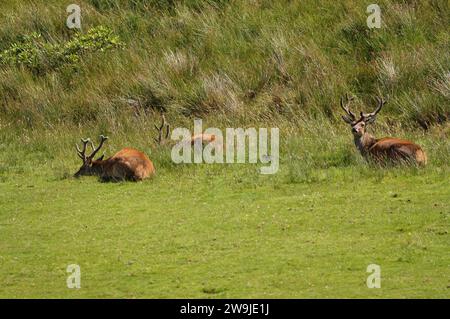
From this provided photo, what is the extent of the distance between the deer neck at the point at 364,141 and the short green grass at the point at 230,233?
0.59 m

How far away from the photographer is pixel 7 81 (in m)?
21.7

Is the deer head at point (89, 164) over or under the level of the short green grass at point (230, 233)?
over

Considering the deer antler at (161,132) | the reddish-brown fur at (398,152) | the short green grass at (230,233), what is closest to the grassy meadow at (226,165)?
the short green grass at (230,233)

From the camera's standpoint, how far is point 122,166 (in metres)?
14.9

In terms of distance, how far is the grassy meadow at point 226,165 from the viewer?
33.7 feet

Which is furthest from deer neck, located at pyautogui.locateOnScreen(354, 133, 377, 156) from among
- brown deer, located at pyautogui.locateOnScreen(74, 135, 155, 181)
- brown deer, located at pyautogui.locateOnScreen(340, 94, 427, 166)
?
brown deer, located at pyautogui.locateOnScreen(74, 135, 155, 181)

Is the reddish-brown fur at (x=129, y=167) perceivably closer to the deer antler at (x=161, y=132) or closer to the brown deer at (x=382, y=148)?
the deer antler at (x=161, y=132)

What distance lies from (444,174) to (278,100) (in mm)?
5601

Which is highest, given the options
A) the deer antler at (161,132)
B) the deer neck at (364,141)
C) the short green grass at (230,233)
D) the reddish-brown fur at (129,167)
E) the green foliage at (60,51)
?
the green foliage at (60,51)

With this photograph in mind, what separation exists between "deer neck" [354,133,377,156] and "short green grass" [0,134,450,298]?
1.94ft

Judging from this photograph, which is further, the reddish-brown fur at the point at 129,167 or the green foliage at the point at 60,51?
the green foliage at the point at 60,51

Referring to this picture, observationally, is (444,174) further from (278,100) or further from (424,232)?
(278,100)

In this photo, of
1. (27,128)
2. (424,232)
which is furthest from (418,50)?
(424,232)

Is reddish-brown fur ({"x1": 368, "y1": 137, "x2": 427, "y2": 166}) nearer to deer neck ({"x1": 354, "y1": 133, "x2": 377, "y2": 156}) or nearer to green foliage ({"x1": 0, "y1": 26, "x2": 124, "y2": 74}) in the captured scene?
deer neck ({"x1": 354, "y1": 133, "x2": 377, "y2": 156})
